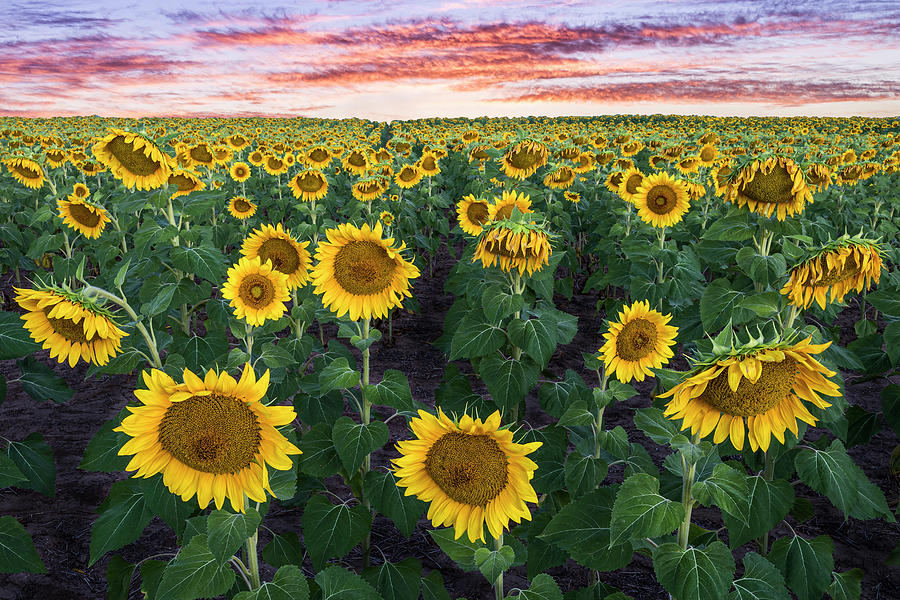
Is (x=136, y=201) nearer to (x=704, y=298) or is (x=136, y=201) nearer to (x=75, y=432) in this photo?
(x=75, y=432)

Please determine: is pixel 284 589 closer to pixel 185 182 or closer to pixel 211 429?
pixel 211 429

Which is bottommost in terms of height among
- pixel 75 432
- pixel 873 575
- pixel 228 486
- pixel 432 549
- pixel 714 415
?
pixel 75 432

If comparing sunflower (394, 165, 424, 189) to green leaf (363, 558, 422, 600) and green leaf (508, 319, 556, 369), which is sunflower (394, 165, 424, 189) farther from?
green leaf (363, 558, 422, 600)

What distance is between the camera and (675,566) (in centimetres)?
217

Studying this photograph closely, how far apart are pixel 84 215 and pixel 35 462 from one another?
3.55 meters

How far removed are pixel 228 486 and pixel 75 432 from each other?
181 inches

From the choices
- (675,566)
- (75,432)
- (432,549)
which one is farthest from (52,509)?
(675,566)

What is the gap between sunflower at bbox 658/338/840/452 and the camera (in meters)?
1.78

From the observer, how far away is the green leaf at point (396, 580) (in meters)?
3.04

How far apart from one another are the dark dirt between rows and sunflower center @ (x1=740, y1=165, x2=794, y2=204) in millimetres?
1904

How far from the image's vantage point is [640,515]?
2.11 metres

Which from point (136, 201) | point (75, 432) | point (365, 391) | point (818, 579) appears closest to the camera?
point (818, 579)

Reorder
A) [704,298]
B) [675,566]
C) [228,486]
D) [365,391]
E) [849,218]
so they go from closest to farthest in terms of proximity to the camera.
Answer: [228,486] → [675,566] → [365,391] → [704,298] → [849,218]

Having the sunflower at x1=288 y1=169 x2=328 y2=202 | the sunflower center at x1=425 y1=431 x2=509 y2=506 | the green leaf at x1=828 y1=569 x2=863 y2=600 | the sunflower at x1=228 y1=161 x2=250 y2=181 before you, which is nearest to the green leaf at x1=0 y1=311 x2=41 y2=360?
the sunflower center at x1=425 y1=431 x2=509 y2=506
